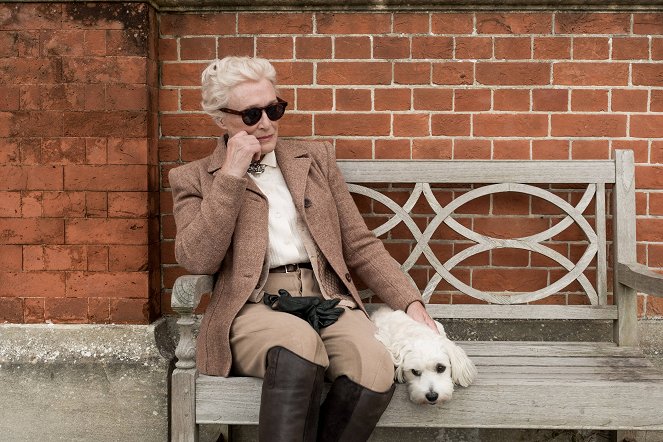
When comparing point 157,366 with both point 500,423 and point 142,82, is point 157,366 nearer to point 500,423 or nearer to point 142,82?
point 142,82

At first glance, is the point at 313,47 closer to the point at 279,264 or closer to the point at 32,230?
the point at 279,264

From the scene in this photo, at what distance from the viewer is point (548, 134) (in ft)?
12.5

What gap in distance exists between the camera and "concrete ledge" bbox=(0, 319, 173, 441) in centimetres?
364

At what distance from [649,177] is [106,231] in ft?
8.80

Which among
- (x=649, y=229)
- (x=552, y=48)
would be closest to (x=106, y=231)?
(x=552, y=48)

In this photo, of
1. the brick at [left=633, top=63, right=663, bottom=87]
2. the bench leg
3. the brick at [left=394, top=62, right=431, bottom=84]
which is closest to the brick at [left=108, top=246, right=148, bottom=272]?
the bench leg

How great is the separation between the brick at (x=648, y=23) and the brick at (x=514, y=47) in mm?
525

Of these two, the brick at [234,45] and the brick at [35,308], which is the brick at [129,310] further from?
the brick at [234,45]

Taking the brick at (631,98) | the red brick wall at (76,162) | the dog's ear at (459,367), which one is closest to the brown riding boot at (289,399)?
the dog's ear at (459,367)

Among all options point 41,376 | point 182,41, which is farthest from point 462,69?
point 41,376

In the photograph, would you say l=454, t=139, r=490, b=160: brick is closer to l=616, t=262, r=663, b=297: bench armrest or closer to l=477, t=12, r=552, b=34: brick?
l=477, t=12, r=552, b=34: brick

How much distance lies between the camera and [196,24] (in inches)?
150

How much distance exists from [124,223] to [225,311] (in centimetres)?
86

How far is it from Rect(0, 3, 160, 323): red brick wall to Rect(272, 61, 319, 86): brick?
2.05 ft
